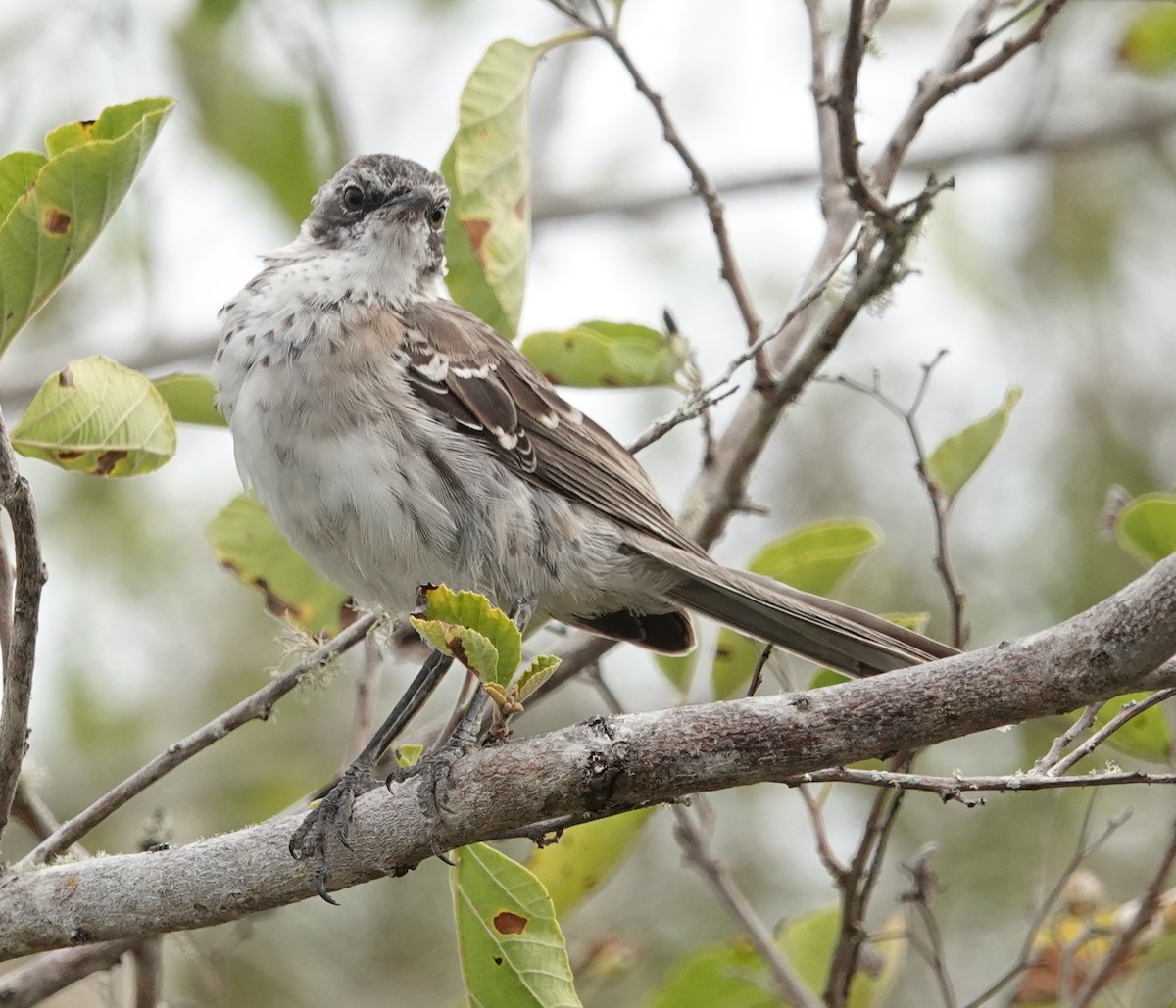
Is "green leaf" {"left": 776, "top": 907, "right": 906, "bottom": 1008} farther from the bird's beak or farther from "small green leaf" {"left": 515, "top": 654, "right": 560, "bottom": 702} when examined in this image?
the bird's beak

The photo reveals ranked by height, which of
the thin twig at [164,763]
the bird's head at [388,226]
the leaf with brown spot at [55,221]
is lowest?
the thin twig at [164,763]

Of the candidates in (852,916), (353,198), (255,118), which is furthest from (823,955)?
(255,118)

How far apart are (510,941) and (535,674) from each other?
2.49ft

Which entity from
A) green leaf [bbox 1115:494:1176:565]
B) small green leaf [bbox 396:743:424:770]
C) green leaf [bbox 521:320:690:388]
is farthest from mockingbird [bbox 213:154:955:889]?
small green leaf [bbox 396:743:424:770]

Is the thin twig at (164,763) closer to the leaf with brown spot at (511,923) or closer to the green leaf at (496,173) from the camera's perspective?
the leaf with brown spot at (511,923)

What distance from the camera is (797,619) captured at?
11.9 feet

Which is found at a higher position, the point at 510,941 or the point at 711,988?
the point at 711,988

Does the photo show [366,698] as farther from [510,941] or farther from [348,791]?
[510,941]

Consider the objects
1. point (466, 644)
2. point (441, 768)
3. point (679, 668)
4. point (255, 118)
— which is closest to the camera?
point (466, 644)

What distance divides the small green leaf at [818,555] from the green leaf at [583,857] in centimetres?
78

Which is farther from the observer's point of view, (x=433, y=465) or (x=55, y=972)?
(x=433, y=465)

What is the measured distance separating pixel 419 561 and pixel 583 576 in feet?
1.67

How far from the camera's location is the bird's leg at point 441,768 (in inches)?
109

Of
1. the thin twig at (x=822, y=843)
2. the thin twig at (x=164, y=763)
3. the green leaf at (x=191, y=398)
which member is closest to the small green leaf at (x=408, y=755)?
the thin twig at (x=164, y=763)
